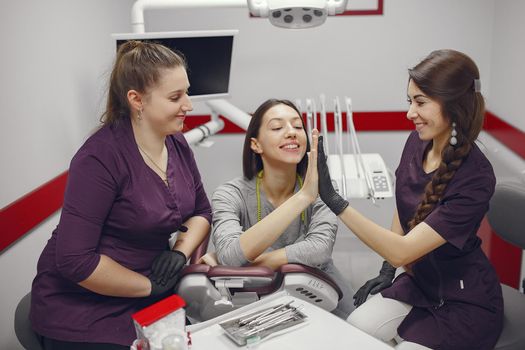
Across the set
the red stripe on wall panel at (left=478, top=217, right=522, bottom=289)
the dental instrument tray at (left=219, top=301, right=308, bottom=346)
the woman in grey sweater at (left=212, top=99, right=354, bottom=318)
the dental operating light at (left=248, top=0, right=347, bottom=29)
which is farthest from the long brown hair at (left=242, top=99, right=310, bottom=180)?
the red stripe on wall panel at (left=478, top=217, right=522, bottom=289)

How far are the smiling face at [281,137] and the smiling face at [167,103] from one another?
333 mm

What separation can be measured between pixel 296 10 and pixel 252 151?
663 millimetres

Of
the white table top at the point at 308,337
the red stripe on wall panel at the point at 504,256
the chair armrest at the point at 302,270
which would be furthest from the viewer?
the red stripe on wall panel at the point at 504,256

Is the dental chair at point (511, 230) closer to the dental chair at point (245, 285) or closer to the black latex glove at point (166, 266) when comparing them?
the dental chair at point (245, 285)

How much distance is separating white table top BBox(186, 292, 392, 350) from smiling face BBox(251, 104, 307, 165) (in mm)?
651

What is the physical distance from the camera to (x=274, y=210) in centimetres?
175

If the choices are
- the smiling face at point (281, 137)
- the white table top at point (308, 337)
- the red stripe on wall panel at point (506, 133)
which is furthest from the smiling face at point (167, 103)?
the red stripe on wall panel at point (506, 133)

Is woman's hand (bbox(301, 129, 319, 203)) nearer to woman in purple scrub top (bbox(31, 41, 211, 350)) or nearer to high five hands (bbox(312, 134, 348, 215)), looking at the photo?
high five hands (bbox(312, 134, 348, 215))

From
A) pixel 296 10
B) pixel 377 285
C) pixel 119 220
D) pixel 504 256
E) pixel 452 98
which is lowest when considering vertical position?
pixel 504 256

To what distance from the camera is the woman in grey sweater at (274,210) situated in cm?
167

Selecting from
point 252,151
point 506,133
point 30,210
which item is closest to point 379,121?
point 506,133

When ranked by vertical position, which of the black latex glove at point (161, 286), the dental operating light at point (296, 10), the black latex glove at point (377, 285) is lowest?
the black latex glove at point (377, 285)

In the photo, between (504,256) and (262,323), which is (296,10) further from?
(504,256)

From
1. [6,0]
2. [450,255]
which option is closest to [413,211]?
[450,255]
